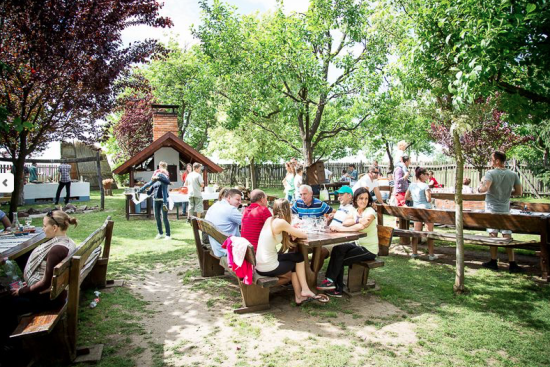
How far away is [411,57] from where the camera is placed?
5.51m

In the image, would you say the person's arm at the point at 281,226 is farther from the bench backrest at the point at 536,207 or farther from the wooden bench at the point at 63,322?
the bench backrest at the point at 536,207

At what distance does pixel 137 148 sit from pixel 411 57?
2564 cm

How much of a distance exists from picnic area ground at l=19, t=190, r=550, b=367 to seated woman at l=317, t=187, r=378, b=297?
13.9 inches

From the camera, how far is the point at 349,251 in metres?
5.26

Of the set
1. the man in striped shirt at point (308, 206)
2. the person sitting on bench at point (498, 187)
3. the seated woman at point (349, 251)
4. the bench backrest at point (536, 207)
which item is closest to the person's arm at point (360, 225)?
the seated woman at point (349, 251)

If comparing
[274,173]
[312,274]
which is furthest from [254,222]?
[274,173]

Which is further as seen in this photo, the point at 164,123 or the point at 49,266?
the point at 164,123

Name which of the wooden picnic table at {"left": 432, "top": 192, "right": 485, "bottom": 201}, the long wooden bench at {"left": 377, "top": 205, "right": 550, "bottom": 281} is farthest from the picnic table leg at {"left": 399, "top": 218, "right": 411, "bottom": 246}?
the wooden picnic table at {"left": 432, "top": 192, "right": 485, "bottom": 201}

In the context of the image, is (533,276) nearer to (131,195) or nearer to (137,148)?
(131,195)

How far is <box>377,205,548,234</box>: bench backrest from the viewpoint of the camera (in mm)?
5670

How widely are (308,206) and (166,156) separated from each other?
9.99 m

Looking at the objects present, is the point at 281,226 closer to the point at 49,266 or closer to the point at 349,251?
the point at 349,251

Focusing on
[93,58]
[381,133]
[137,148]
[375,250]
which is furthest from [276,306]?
[137,148]

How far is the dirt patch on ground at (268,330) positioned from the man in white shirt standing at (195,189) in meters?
5.25
